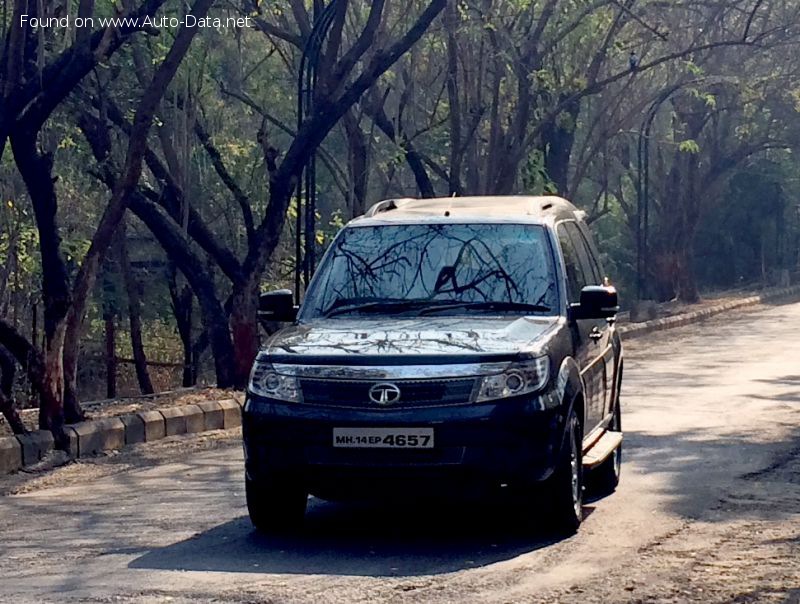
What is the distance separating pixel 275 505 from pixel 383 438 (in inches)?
37.3

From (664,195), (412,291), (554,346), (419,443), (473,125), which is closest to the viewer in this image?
(419,443)

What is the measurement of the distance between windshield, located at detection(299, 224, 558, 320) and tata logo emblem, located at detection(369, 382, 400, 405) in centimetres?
101

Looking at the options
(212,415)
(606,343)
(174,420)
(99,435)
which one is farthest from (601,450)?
(212,415)

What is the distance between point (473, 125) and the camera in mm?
24359

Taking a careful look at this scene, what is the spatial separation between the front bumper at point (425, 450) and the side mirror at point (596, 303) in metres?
0.99

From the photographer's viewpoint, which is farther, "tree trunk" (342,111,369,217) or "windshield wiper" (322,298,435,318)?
"tree trunk" (342,111,369,217)

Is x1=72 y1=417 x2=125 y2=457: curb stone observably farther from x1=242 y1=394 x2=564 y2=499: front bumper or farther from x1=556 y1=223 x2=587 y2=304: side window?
x1=242 y1=394 x2=564 y2=499: front bumper

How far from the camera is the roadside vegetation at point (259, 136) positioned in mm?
13938

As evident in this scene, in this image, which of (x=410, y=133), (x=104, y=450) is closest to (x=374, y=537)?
(x=104, y=450)

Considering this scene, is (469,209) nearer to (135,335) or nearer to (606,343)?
(606,343)

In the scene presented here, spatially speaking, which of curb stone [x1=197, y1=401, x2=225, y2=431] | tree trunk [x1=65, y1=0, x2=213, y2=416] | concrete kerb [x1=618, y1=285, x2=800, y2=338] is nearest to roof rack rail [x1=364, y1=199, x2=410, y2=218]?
tree trunk [x1=65, y1=0, x2=213, y2=416]

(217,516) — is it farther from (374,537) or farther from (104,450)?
(104,450)

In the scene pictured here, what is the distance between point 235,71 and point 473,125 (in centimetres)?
428

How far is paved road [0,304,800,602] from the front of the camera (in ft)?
22.5
